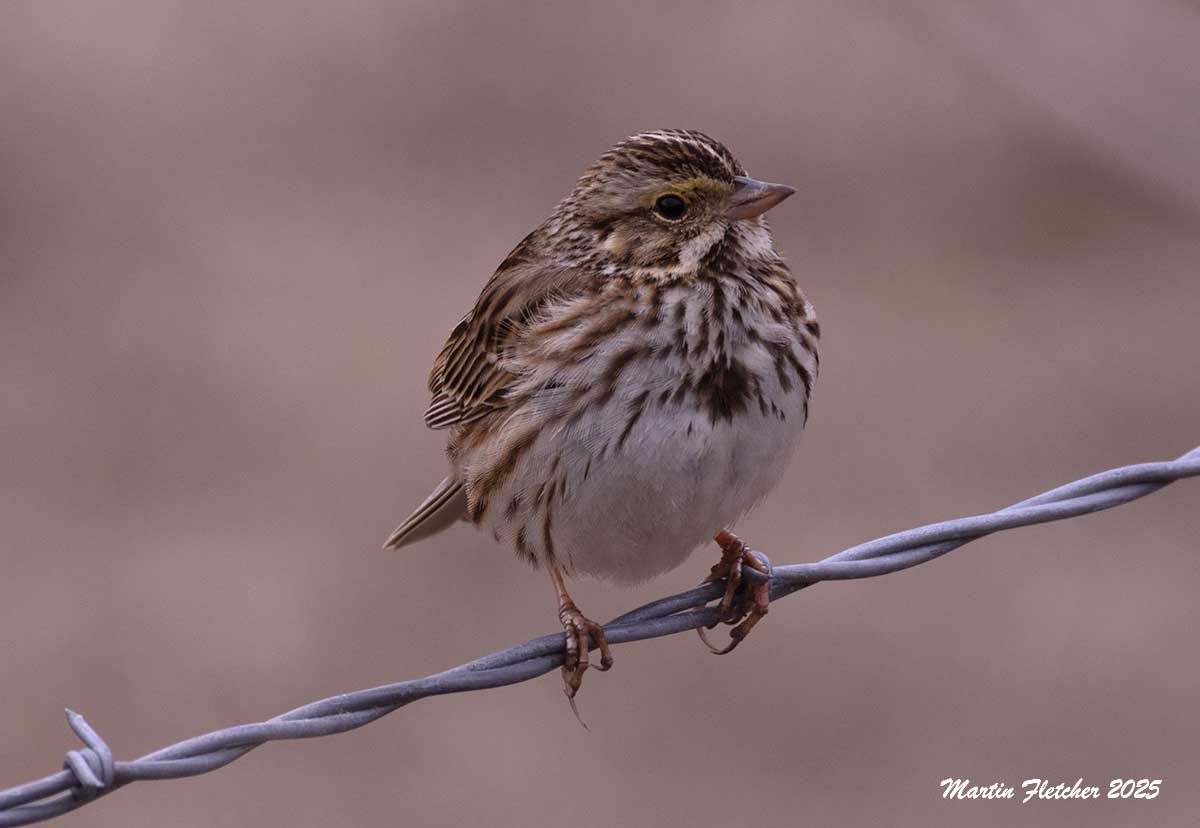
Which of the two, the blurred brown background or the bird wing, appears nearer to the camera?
the bird wing

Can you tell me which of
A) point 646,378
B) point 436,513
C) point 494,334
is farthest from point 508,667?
point 436,513

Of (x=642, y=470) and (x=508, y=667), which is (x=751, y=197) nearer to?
(x=642, y=470)

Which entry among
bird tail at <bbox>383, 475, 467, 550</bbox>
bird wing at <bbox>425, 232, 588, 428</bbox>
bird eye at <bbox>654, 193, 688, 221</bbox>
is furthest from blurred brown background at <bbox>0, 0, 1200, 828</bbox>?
bird eye at <bbox>654, 193, 688, 221</bbox>

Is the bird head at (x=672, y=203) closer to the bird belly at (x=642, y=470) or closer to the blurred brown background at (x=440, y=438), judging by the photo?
the bird belly at (x=642, y=470)

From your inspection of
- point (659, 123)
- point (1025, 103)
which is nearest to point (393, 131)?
point (659, 123)

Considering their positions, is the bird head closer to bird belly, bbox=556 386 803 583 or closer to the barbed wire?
bird belly, bbox=556 386 803 583

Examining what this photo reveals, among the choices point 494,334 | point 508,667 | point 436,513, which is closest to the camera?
point 508,667

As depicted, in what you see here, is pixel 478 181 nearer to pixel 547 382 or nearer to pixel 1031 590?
pixel 1031 590
